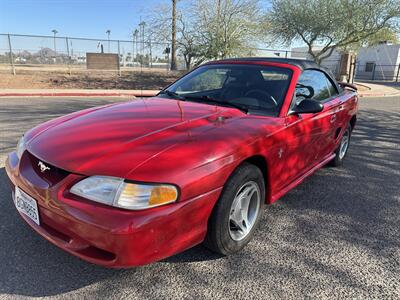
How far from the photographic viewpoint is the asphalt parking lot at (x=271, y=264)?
2191mm

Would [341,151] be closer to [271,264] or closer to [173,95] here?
[173,95]

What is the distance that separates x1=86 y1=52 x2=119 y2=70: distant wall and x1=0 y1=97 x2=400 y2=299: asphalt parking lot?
18.5m

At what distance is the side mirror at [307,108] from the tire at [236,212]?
816 millimetres

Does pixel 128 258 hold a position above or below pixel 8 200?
above

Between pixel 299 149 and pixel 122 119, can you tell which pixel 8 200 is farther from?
pixel 299 149

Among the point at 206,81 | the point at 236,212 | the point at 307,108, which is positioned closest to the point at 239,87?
the point at 206,81

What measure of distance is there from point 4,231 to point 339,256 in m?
2.75

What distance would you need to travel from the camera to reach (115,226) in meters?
1.84

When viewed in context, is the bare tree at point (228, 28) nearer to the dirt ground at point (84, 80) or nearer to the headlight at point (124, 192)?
the dirt ground at point (84, 80)

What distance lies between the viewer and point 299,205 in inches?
137

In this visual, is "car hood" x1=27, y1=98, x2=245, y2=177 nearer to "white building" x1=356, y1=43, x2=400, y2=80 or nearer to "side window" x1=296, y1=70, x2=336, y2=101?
"side window" x1=296, y1=70, x2=336, y2=101

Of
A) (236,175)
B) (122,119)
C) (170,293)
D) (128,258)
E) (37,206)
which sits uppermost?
(122,119)

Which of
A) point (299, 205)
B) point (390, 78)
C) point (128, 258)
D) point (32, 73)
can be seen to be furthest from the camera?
point (390, 78)

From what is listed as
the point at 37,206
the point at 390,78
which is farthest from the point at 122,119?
the point at 390,78
